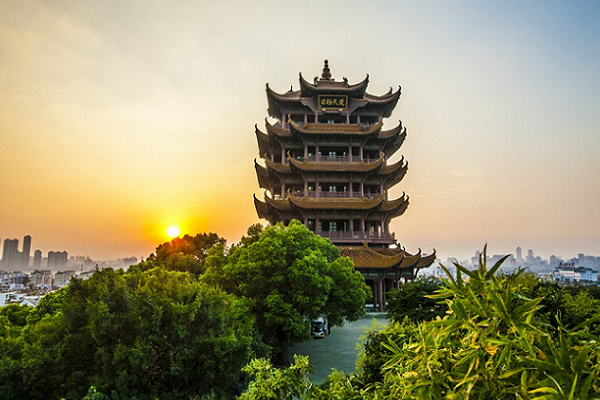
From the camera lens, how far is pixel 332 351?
18156 millimetres

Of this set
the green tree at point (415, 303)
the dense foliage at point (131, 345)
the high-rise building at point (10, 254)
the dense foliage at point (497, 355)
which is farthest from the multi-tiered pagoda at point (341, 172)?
the high-rise building at point (10, 254)

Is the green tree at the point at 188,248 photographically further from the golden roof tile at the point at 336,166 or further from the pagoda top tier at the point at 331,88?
the pagoda top tier at the point at 331,88

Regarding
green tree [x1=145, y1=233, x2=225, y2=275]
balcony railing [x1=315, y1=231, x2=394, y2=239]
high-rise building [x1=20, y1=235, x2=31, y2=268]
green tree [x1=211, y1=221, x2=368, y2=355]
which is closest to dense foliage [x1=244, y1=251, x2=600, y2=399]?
green tree [x1=211, y1=221, x2=368, y2=355]

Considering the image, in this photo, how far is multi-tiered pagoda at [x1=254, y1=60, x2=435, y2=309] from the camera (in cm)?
2658

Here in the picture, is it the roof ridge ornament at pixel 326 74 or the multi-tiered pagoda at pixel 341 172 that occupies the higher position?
the roof ridge ornament at pixel 326 74

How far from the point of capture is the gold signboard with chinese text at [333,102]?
32.2 m

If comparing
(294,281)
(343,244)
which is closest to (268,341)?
(294,281)

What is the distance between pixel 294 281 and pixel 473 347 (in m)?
12.5

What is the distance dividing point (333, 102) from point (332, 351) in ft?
71.8

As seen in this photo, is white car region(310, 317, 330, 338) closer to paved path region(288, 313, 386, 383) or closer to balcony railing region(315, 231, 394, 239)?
paved path region(288, 313, 386, 383)

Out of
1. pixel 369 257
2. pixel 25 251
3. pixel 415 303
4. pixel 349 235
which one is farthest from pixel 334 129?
pixel 25 251

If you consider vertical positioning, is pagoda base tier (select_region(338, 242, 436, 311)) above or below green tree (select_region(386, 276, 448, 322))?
above

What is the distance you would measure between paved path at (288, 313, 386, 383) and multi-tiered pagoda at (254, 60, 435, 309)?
4.66m

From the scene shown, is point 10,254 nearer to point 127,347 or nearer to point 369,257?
point 369,257
